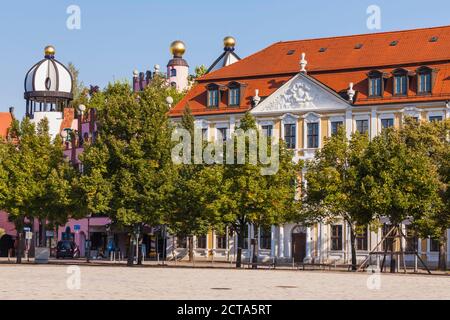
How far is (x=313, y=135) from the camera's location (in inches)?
3243

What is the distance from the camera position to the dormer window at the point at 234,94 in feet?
284

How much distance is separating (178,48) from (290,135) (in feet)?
234

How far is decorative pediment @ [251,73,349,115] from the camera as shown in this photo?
81.0 m

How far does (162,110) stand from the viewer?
7231 centimetres

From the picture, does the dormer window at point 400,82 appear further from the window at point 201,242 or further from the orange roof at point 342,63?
the window at point 201,242

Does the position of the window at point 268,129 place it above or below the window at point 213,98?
Answer: below

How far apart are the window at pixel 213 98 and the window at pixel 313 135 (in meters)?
8.91

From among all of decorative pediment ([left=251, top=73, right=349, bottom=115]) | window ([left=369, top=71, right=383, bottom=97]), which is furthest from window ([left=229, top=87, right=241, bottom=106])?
window ([left=369, top=71, right=383, bottom=97])

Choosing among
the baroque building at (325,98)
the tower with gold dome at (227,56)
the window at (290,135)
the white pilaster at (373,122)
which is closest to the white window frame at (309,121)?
the baroque building at (325,98)

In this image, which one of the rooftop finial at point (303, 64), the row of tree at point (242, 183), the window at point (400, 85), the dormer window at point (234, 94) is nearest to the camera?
the row of tree at point (242, 183)

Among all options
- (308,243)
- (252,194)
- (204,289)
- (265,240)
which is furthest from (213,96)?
(204,289)
